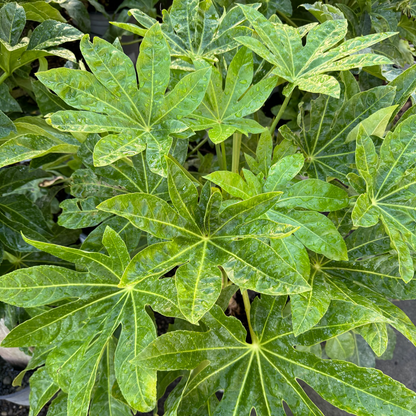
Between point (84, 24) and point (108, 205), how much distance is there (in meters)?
0.87

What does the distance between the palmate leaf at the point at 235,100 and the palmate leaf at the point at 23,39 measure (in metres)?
0.32

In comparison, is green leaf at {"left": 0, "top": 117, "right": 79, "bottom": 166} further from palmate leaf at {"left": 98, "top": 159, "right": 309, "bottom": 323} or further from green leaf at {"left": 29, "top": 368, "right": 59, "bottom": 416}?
green leaf at {"left": 29, "top": 368, "right": 59, "bottom": 416}

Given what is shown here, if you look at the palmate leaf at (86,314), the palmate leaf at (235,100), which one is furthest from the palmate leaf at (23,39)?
the palmate leaf at (86,314)

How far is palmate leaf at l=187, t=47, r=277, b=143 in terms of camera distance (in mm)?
580

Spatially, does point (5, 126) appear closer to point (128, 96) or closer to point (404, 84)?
point (128, 96)

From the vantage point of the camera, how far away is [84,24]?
109 cm

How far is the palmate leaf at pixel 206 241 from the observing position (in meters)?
0.44

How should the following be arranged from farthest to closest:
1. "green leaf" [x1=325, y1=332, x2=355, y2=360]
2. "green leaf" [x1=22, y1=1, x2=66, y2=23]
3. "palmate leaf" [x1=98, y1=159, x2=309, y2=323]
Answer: "green leaf" [x1=325, y1=332, x2=355, y2=360], "green leaf" [x1=22, y1=1, x2=66, y2=23], "palmate leaf" [x1=98, y1=159, x2=309, y2=323]

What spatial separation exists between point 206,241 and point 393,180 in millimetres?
298

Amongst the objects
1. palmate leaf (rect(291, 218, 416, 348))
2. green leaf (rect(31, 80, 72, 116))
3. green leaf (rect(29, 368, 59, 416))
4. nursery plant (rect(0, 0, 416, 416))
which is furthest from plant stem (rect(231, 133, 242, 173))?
green leaf (rect(29, 368, 59, 416))

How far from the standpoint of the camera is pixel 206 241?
1.72 feet

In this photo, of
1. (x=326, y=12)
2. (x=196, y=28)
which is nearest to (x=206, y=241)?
(x=196, y=28)

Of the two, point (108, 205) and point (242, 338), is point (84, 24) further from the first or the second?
point (242, 338)

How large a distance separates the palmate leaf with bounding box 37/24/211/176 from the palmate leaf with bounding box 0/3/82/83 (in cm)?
25
